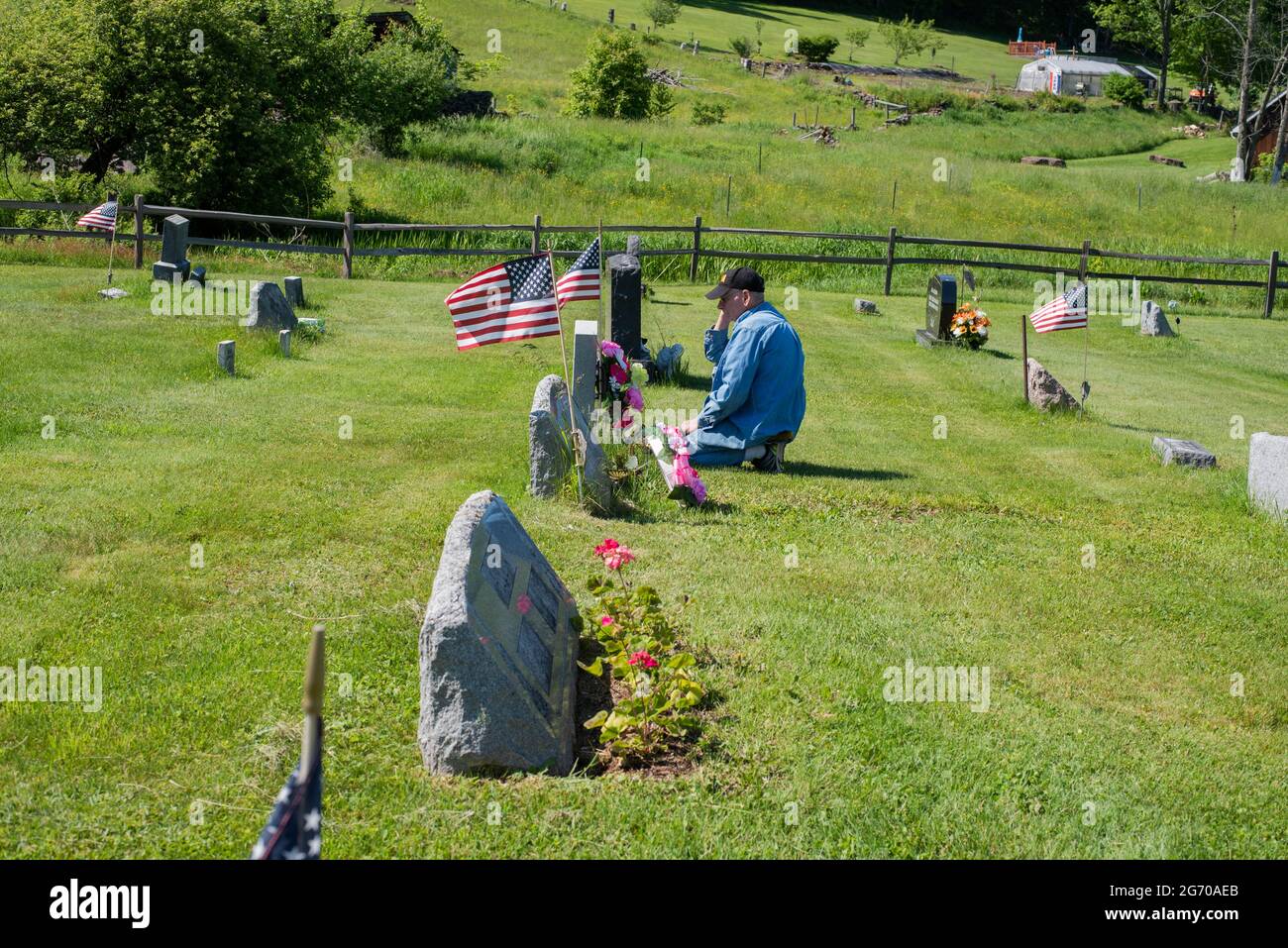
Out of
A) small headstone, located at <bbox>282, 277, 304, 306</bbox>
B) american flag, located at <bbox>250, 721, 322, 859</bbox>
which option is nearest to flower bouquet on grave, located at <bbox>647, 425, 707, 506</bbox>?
american flag, located at <bbox>250, 721, 322, 859</bbox>

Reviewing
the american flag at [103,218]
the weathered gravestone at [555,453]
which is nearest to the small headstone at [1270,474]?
the weathered gravestone at [555,453]

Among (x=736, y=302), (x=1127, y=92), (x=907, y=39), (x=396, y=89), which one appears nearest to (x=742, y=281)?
(x=736, y=302)

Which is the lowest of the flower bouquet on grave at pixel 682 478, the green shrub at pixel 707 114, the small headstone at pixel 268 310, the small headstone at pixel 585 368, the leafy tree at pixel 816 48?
the flower bouquet on grave at pixel 682 478

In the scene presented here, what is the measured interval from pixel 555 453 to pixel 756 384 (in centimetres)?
247

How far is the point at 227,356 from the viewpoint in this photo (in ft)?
46.2

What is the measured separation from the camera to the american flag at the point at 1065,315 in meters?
14.3

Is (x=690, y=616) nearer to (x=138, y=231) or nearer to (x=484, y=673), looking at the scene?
(x=484, y=673)

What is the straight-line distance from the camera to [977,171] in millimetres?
42312

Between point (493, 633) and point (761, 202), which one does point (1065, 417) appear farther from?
point (761, 202)

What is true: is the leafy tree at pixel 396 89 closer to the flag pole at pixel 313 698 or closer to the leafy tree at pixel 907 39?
the flag pole at pixel 313 698

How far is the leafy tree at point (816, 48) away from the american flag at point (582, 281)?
71826mm

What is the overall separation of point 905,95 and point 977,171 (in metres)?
27.9

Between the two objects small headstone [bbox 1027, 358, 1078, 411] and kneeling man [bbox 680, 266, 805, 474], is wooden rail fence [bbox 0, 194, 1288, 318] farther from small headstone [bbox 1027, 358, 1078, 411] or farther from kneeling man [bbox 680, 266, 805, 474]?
kneeling man [bbox 680, 266, 805, 474]

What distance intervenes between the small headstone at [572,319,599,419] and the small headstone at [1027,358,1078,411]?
274 inches
